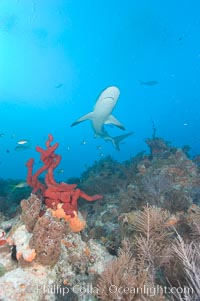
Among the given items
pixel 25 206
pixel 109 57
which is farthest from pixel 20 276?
pixel 109 57

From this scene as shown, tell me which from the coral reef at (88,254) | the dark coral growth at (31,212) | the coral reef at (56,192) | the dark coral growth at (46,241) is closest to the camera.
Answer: the coral reef at (88,254)

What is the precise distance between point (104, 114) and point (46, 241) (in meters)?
11.4

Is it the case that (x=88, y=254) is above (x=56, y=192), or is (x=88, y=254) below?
below

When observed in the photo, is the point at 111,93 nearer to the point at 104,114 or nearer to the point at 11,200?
the point at 104,114

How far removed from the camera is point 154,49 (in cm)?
6569

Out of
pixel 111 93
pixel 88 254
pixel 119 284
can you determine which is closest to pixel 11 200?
pixel 88 254

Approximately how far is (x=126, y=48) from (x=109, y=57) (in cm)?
728

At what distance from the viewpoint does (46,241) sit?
445 cm

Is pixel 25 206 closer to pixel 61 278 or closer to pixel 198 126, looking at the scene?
pixel 61 278

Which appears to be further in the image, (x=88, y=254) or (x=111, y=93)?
(x=111, y=93)

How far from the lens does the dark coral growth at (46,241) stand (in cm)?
442

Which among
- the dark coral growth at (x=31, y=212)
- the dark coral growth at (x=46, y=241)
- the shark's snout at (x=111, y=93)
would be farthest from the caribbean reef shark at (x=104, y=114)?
the dark coral growth at (x=46, y=241)

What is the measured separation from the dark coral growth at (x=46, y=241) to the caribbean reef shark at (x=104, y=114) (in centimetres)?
909

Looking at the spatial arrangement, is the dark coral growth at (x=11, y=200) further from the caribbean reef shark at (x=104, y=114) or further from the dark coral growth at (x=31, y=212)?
the caribbean reef shark at (x=104, y=114)
